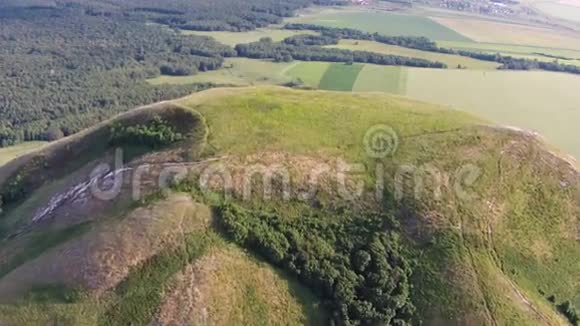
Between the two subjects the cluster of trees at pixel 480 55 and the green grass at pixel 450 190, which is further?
the cluster of trees at pixel 480 55

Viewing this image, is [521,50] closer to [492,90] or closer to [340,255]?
[492,90]

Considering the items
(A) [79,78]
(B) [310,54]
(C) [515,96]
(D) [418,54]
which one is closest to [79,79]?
(A) [79,78]

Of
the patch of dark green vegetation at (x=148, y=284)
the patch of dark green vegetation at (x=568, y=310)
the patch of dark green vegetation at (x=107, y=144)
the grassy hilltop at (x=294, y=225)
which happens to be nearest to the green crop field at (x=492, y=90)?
the grassy hilltop at (x=294, y=225)

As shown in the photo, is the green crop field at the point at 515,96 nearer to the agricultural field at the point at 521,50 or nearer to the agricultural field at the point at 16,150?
the agricultural field at the point at 521,50

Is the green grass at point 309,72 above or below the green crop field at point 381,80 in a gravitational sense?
below

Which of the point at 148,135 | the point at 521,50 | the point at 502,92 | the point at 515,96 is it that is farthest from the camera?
the point at 521,50

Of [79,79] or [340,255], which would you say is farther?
[79,79]

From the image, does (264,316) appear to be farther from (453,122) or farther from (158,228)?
(453,122)
